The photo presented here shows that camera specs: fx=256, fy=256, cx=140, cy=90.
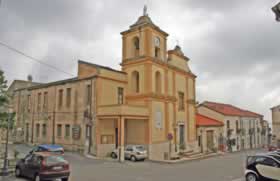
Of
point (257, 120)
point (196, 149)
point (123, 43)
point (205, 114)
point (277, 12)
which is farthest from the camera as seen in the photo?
point (257, 120)

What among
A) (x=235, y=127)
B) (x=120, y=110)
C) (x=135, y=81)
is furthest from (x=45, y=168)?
(x=235, y=127)

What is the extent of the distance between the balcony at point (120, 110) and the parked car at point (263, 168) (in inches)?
466

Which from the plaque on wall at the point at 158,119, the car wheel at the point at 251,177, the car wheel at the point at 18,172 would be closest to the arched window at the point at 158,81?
the plaque on wall at the point at 158,119

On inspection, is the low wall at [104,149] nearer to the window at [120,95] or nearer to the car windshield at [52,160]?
the window at [120,95]

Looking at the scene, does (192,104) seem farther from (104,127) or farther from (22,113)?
(22,113)

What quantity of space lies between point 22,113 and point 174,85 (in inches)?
811

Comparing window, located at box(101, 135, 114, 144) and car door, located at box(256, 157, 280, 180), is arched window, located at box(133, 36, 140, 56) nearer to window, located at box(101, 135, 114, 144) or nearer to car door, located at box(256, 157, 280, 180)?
window, located at box(101, 135, 114, 144)

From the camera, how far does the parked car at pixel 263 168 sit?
12.5 meters

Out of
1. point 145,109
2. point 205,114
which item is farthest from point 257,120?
point 145,109

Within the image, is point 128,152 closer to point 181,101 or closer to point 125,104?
point 125,104

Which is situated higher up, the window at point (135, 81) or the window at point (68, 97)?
the window at point (135, 81)

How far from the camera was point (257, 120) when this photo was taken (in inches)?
2031

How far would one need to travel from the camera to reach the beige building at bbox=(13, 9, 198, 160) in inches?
958

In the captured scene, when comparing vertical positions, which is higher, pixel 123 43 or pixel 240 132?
pixel 123 43
